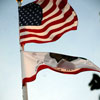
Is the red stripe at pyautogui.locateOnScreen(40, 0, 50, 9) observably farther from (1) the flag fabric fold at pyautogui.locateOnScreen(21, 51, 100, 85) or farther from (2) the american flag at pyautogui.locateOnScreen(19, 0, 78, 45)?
(1) the flag fabric fold at pyautogui.locateOnScreen(21, 51, 100, 85)

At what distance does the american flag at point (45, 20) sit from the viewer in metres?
9.38

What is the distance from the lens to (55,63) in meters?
8.79

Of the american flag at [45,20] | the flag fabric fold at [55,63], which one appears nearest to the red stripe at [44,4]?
the american flag at [45,20]

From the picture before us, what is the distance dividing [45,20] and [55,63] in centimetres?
243

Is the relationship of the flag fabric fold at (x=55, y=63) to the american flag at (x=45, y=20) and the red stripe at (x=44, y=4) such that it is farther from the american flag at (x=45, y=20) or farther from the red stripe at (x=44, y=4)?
the red stripe at (x=44, y=4)

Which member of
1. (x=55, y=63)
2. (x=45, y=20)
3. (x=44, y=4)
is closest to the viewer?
(x=55, y=63)

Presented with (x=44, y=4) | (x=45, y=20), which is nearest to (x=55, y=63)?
(x=45, y=20)

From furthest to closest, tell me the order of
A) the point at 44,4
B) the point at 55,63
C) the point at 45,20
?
the point at 44,4 < the point at 45,20 < the point at 55,63

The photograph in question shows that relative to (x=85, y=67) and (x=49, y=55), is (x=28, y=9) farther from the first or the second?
(x=85, y=67)

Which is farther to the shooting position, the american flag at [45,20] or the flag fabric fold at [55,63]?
the american flag at [45,20]

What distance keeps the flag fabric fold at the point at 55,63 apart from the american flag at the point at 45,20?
944 millimetres

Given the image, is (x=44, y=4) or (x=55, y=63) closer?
(x=55, y=63)

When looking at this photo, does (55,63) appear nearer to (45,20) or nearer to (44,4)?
(45,20)

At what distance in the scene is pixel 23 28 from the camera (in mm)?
9305
